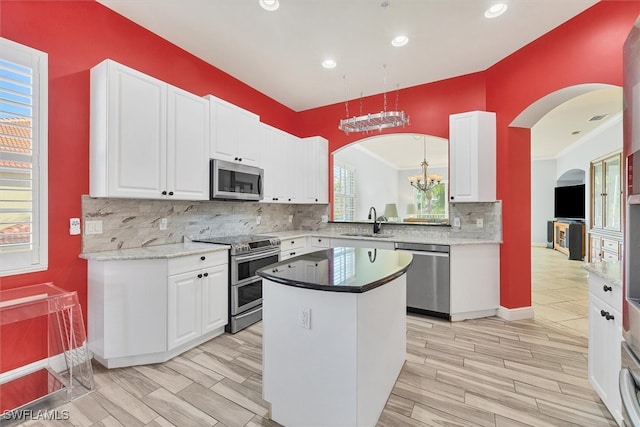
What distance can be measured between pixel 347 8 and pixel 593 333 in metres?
3.15

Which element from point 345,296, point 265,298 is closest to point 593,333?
point 345,296

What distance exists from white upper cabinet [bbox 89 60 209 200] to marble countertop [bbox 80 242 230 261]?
495 millimetres

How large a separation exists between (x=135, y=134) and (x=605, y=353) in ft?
12.4

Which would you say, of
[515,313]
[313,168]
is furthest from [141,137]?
[515,313]

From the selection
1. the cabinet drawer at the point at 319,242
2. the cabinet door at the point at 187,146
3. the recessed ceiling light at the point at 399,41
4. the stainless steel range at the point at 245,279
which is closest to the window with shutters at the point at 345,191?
the cabinet drawer at the point at 319,242

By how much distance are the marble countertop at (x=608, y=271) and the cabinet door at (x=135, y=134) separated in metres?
3.37

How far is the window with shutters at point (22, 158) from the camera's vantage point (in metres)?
1.90

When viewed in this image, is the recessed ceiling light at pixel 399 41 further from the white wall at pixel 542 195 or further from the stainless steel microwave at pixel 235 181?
the white wall at pixel 542 195

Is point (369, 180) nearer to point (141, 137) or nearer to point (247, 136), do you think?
point (247, 136)

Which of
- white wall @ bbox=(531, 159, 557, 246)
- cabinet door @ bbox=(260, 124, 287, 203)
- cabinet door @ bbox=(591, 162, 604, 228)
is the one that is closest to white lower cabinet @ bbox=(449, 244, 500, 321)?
cabinet door @ bbox=(260, 124, 287, 203)

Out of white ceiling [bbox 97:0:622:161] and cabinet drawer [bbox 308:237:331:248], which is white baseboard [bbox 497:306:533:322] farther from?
white ceiling [bbox 97:0:622:161]

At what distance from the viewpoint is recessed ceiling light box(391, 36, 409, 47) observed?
290 cm

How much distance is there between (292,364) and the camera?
5.23ft

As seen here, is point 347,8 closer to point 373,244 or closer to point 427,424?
point 373,244
